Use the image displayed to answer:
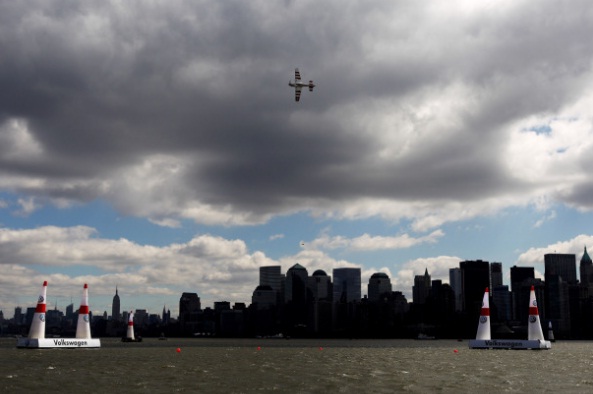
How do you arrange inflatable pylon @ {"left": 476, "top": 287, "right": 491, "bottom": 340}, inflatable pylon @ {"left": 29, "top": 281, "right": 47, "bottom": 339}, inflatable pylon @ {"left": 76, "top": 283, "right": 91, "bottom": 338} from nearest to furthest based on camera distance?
1. inflatable pylon @ {"left": 29, "top": 281, "right": 47, "bottom": 339}
2. inflatable pylon @ {"left": 76, "top": 283, "right": 91, "bottom": 338}
3. inflatable pylon @ {"left": 476, "top": 287, "right": 491, "bottom": 340}

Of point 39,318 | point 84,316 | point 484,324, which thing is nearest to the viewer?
point 39,318

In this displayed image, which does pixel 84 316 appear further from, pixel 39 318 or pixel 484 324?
pixel 484 324

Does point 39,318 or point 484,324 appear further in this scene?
point 484,324

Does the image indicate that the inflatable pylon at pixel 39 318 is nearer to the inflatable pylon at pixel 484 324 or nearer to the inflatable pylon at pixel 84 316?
the inflatable pylon at pixel 84 316

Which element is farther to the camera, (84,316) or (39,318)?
(84,316)

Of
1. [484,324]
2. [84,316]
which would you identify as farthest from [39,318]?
[484,324]

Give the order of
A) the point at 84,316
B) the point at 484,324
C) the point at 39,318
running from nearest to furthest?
1. the point at 39,318
2. the point at 84,316
3. the point at 484,324

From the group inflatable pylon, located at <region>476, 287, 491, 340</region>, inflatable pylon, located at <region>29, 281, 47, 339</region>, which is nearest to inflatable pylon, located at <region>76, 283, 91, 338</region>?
inflatable pylon, located at <region>29, 281, 47, 339</region>

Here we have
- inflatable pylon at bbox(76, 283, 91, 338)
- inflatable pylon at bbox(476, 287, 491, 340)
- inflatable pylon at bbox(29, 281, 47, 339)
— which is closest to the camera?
inflatable pylon at bbox(29, 281, 47, 339)

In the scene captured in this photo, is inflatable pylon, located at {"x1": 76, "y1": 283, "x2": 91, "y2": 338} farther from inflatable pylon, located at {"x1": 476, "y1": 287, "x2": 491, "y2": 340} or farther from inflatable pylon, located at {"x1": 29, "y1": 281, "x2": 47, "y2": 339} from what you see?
inflatable pylon, located at {"x1": 476, "y1": 287, "x2": 491, "y2": 340}

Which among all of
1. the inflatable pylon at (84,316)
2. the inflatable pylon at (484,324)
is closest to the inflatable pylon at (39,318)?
the inflatable pylon at (84,316)

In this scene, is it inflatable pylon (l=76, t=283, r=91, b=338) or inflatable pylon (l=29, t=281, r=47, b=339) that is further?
inflatable pylon (l=76, t=283, r=91, b=338)
